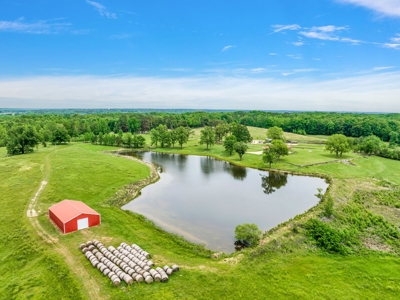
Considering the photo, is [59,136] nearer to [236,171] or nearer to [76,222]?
[236,171]

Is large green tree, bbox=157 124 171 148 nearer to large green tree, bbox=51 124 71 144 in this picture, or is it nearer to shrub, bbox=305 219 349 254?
large green tree, bbox=51 124 71 144

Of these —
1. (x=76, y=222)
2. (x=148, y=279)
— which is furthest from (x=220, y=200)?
(x=148, y=279)

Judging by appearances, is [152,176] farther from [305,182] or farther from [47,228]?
[305,182]

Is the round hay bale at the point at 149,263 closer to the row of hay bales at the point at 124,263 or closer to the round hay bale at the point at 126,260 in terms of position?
the row of hay bales at the point at 124,263

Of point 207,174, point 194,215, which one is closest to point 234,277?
point 194,215

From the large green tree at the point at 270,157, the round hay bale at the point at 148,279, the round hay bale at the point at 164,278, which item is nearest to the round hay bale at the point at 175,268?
the round hay bale at the point at 164,278

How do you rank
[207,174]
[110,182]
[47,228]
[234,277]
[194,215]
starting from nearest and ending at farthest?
[234,277]
[47,228]
[194,215]
[110,182]
[207,174]

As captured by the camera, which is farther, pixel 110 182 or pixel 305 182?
pixel 305 182
